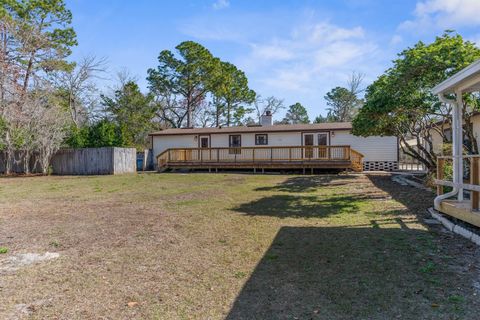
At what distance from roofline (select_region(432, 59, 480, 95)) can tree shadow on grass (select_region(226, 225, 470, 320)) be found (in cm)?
257

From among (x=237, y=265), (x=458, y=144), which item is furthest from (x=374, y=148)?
(x=237, y=265)

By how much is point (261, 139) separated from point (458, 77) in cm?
1687

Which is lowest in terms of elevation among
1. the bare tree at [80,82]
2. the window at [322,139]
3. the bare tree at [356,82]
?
the window at [322,139]

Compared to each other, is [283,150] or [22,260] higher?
[283,150]

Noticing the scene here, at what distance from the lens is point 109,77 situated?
2741 centimetres

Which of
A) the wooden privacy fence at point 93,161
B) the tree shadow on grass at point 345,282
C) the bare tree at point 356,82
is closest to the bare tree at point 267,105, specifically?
the bare tree at point 356,82

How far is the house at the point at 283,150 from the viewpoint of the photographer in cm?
1928

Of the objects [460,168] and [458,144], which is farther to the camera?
[458,144]

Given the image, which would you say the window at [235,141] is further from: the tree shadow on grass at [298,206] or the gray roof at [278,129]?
the tree shadow on grass at [298,206]

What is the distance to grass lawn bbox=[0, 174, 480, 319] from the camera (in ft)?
9.37

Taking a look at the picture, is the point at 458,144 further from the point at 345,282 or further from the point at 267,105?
the point at 267,105

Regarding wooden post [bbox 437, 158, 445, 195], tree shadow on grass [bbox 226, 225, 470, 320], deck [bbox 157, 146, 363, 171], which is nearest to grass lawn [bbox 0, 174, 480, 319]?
tree shadow on grass [bbox 226, 225, 470, 320]

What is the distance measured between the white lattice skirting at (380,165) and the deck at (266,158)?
2.23 meters

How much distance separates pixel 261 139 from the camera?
72.4ft
